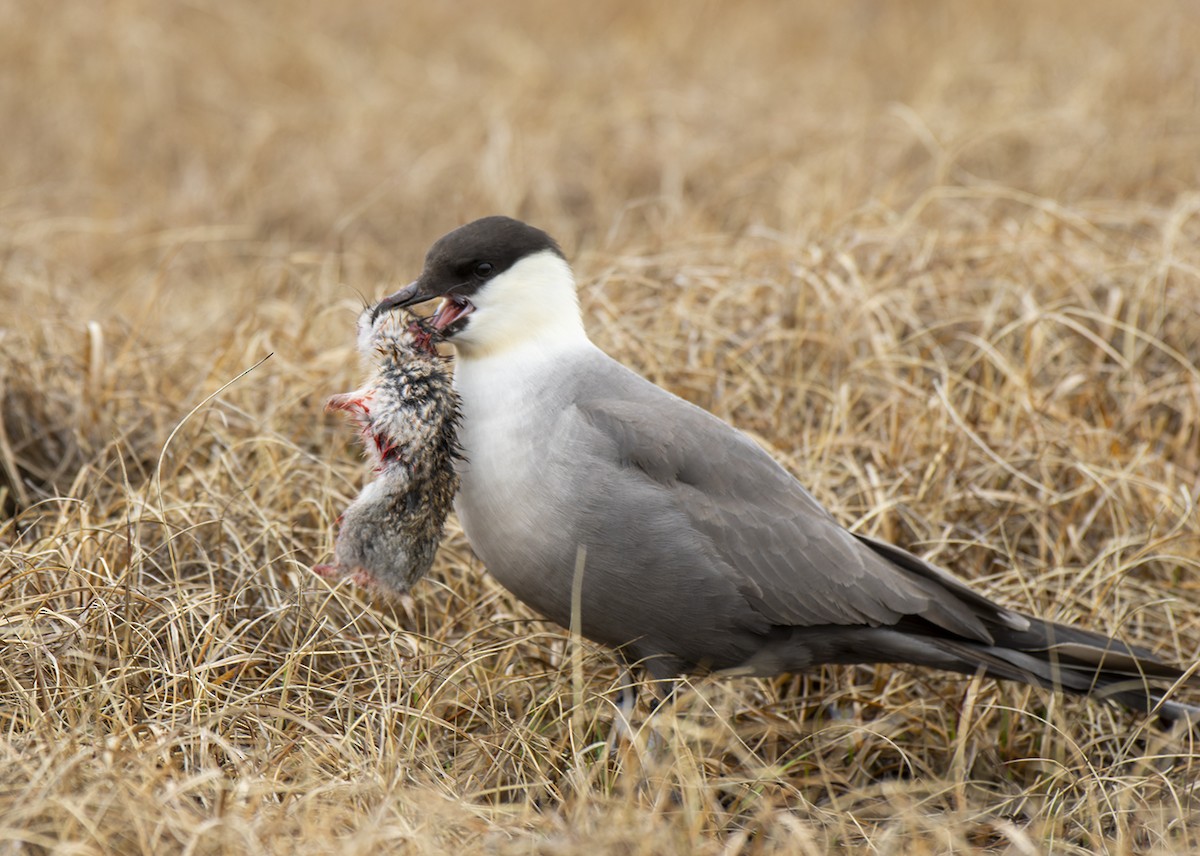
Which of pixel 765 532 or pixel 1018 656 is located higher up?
pixel 765 532

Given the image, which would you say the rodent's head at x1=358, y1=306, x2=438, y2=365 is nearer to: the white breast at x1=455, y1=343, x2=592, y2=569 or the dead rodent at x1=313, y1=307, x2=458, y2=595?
the dead rodent at x1=313, y1=307, x2=458, y2=595

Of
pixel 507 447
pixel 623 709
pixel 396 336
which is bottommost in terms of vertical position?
pixel 623 709

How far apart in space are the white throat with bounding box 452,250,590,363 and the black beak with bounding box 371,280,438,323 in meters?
0.12

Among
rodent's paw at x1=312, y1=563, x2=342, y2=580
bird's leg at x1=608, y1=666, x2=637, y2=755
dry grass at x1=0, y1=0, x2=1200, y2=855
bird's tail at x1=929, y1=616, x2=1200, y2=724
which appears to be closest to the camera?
dry grass at x1=0, y1=0, x2=1200, y2=855

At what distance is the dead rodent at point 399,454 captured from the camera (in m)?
3.04

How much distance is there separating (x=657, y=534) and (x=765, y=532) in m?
0.29

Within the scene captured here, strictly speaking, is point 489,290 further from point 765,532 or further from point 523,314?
point 765,532

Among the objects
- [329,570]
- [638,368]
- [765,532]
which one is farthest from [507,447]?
[638,368]

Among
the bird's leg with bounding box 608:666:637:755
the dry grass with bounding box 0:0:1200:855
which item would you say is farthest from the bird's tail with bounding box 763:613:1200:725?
the bird's leg with bounding box 608:666:637:755

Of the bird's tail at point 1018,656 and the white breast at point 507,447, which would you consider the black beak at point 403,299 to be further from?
the bird's tail at point 1018,656

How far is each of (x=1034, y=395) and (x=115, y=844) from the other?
116 inches

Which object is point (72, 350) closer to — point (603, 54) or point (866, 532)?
point (866, 532)

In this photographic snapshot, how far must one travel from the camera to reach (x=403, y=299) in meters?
3.20

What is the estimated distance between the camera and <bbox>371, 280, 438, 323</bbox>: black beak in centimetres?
315
